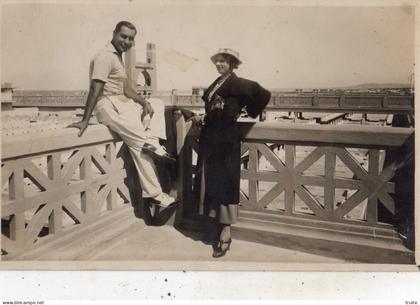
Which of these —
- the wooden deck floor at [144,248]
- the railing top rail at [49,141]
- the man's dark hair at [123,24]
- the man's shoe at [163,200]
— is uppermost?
the man's dark hair at [123,24]

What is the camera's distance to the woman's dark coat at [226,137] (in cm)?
310

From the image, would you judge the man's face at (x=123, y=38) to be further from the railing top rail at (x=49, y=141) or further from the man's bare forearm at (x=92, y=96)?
the railing top rail at (x=49, y=141)

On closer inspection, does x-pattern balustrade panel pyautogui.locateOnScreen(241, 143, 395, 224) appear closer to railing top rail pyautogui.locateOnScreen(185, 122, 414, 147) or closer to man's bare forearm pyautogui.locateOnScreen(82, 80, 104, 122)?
railing top rail pyautogui.locateOnScreen(185, 122, 414, 147)

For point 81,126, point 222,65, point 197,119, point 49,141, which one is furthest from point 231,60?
point 49,141

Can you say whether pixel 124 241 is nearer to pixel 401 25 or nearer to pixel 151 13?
pixel 151 13

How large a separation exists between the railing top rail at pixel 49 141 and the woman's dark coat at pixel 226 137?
2.81 ft

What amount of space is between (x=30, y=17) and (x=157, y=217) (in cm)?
205

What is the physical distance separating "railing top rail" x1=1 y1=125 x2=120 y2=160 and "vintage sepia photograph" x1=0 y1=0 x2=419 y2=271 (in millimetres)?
10

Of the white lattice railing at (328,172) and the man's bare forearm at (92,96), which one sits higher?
the man's bare forearm at (92,96)

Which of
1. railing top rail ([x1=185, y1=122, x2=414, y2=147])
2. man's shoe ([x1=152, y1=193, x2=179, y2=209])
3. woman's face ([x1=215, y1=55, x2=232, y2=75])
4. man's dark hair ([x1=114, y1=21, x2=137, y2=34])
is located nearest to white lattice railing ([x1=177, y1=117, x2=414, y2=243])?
railing top rail ([x1=185, y1=122, x2=414, y2=147])

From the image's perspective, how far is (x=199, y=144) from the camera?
332 centimetres

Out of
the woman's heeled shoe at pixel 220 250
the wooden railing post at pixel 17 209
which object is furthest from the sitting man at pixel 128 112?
the wooden railing post at pixel 17 209

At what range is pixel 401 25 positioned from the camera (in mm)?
3326

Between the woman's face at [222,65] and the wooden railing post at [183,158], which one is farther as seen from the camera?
the wooden railing post at [183,158]
